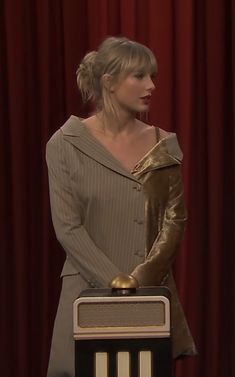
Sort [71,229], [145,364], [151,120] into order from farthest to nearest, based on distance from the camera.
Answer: [151,120] → [71,229] → [145,364]

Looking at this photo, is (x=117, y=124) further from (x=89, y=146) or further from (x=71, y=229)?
(x=71, y=229)

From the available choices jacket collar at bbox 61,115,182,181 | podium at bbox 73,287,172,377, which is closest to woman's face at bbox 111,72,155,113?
jacket collar at bbox 61,115,182,181

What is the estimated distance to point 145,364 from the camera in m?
1.22

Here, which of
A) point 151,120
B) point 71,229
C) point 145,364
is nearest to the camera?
point 145,364

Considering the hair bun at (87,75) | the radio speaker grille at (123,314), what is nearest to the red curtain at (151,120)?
the hair bun at (87,75)

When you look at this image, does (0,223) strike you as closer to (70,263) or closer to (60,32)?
(60,32)

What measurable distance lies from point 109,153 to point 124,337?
0.70 meters

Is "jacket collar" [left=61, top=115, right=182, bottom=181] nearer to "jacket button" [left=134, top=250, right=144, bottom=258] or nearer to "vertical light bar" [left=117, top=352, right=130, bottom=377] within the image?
"jacket button" [left=134, top=250, right=144, bottom=258]

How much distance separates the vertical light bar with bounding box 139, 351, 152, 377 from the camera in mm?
1217

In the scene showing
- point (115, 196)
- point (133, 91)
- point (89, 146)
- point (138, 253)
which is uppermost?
point (133, 91)

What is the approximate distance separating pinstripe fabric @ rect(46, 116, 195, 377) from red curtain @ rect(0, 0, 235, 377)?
92 centimetres

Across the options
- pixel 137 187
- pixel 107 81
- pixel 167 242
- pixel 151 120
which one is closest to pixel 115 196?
pixel 137 187

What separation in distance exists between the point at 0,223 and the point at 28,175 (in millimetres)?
199

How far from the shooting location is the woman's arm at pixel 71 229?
1801 mm
